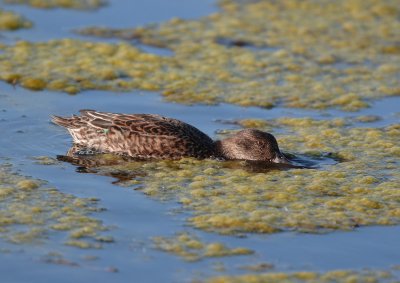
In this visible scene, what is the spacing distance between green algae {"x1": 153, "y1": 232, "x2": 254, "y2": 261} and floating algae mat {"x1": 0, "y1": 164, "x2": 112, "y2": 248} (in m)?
0.48

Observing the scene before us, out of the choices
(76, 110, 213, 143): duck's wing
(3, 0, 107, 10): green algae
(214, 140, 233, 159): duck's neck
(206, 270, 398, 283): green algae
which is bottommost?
(206, 270, 398, 283): green algae

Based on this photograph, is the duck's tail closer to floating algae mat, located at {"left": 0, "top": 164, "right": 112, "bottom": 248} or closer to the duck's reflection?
the duck's reflection

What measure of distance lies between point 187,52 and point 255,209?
6.25 meters

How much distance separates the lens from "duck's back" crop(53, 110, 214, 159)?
36.6 feet

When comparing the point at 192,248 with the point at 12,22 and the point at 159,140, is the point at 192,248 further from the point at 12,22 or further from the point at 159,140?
the point at 12,22

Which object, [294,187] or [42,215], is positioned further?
[294,187]

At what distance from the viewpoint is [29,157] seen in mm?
11047

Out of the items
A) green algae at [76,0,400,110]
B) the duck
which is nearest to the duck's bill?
the duck

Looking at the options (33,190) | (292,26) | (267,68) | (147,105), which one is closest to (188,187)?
(33,190)

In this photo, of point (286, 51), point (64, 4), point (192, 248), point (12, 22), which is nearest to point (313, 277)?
point (192, 248)

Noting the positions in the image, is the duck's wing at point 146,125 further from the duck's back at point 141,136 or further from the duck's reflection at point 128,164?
the duck's reflection at point 128,164

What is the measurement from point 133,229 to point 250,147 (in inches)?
112

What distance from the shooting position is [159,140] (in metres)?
11.1

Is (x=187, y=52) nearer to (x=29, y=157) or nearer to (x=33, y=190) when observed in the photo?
(x=29, y=157)
